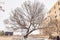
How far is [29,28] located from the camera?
3.97 m

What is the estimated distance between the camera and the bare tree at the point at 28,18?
3.95m

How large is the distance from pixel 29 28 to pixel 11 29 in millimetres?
389

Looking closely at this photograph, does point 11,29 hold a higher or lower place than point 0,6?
lower

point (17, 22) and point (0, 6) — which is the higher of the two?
point (0, 6)

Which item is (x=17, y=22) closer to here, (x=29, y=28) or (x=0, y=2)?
(x=29, y=28)

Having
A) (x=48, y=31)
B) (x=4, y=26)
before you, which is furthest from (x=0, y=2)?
(x=48, y=31)

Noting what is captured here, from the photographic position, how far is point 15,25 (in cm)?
398

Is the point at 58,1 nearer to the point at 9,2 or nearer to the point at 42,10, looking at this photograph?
the point at 42,10

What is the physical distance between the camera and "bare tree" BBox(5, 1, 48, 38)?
395cm

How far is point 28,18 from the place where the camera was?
4000 mm

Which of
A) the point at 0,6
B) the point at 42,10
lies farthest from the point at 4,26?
the point at 42,10

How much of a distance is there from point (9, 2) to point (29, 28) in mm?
701

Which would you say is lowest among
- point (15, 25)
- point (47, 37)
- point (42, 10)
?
point (47, 37)

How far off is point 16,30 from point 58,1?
3.72 ft
